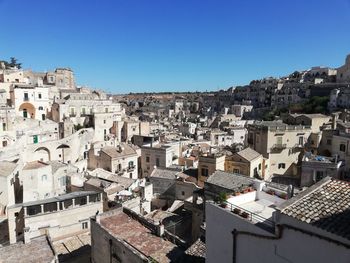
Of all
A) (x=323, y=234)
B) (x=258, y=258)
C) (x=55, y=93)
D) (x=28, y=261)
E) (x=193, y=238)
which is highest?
(x=55, y=93)

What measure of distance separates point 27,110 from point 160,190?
29.1m

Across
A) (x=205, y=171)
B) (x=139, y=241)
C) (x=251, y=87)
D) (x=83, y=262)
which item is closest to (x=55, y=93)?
(x=205, y=171)

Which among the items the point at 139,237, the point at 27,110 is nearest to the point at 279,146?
the point at 139,237

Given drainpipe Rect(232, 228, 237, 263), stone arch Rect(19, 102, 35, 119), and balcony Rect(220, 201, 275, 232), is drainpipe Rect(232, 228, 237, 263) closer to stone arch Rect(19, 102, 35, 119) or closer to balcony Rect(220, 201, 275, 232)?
balcony Rect(220, 201, 275, 232)

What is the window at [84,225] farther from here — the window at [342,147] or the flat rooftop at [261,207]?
the window at [342,147]

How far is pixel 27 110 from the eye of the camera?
45656 mm

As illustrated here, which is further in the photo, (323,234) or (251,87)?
(251,87)

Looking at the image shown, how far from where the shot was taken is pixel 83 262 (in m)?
19.1

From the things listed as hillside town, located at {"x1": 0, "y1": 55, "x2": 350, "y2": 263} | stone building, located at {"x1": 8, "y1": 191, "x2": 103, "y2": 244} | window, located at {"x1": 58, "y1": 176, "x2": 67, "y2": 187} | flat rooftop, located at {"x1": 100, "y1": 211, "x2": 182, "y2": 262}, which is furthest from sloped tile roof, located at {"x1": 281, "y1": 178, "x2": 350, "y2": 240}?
window, located at {"x1": 58, "y1": 176, "x2": 67, "y2": 187}

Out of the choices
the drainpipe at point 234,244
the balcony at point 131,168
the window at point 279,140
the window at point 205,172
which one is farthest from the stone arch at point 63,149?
the drainpipe at point 234,244

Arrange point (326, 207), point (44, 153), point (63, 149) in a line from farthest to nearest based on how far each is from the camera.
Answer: point (63, 149) → point (44, 153) → point (326, 207)

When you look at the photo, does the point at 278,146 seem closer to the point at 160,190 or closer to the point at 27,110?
the point at 160,190

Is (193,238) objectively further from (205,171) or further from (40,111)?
(40,111)

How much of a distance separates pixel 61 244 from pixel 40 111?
31828mm
